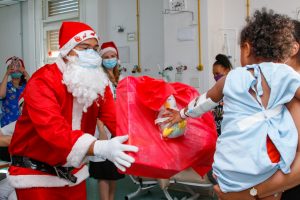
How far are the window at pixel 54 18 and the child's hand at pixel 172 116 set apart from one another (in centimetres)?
500

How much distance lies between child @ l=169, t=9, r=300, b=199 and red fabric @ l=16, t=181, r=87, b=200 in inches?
34.3

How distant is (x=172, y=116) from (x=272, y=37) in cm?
57

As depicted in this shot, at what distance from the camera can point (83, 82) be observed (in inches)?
68.4

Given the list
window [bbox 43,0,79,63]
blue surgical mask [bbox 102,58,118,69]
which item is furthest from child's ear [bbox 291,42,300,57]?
window [bbox 43,0,79,63]

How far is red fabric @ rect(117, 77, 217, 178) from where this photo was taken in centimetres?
150

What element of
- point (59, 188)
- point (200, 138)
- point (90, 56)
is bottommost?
point (59, 188)

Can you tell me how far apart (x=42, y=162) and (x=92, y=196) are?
7.44ft

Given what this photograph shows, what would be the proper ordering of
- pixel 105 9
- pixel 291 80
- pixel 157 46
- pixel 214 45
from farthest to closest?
1. pixel 105 9
2. pixel 157 46
3. pixel 214 45
4. pixel 291 80

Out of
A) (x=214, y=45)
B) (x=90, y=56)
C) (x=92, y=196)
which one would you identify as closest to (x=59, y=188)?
(x=90, y=56)

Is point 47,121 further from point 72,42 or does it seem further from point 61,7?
point 61,7

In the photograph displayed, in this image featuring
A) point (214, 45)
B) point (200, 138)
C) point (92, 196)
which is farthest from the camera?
point (214, 45)

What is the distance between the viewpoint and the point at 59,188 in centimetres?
178

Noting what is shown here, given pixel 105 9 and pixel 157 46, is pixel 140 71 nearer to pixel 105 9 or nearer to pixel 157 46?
pixel 157 46

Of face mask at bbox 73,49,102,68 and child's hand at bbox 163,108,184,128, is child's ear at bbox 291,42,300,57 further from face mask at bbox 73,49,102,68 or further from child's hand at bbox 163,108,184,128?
face mask at bbox 73,49,102,68
